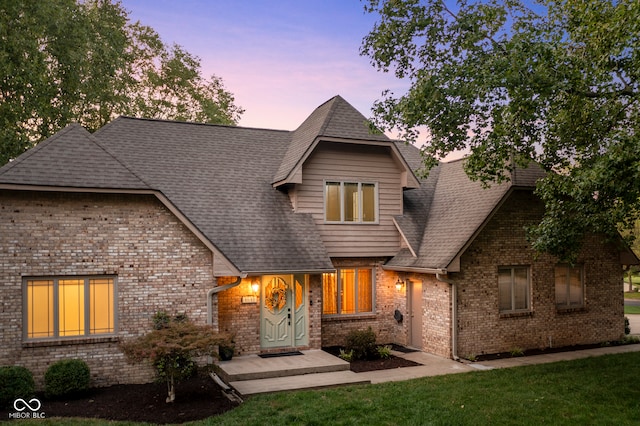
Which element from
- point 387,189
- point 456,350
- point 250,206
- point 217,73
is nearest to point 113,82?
point 217,73

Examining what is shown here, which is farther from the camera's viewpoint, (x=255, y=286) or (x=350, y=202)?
(x=350, y=202)

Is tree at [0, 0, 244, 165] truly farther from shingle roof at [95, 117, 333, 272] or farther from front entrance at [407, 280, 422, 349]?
front entrance at [407, 280, 422, 349]

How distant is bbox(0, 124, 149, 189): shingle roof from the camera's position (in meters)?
11.3

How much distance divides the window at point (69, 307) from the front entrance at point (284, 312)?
13.5ft

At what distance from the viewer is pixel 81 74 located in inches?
861

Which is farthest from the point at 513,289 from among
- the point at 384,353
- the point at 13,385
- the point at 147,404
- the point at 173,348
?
the point at 13,385

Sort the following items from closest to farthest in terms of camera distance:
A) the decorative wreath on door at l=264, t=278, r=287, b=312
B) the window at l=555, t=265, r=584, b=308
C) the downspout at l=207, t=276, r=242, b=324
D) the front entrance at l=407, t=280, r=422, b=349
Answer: the downspout at l=207, t=276, r=242, b=324 → the decorative wreath on door at l=264, t=278, r=287, b=312 → the front entrance at l=407, t=280, r=422, b=349 → the window at l=555, t=265, r=584, b=308

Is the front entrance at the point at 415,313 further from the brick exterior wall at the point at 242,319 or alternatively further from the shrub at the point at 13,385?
the shrub at the point at 13,385

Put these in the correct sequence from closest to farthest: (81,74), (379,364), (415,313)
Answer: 1. (379,364)
2. (415,313)
3. (81,74)

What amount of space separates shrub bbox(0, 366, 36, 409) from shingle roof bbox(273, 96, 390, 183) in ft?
27.2

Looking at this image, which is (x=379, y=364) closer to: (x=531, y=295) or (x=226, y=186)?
(x=531, y=295)

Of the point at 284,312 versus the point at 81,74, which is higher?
the point at 81,74

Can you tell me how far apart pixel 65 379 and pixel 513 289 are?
475 inches

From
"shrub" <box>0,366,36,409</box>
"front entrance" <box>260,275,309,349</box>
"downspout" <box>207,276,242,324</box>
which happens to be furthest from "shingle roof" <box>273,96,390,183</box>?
"shrub" <box>0,366,36,409</box>
